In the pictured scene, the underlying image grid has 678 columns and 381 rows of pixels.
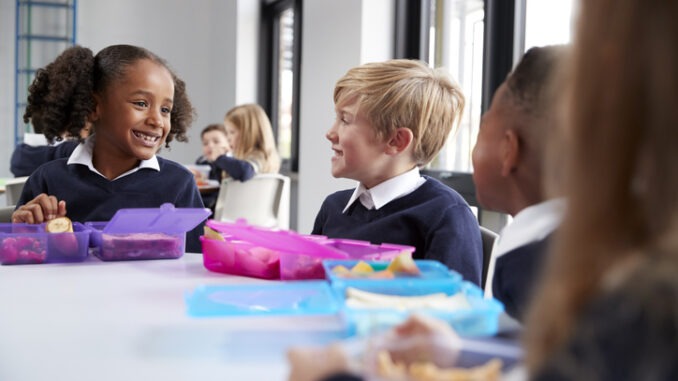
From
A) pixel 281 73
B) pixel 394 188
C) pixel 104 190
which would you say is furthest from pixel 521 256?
pixel 281 73

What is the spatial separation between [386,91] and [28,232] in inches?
32.2

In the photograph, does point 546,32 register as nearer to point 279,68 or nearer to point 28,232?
point 28,232

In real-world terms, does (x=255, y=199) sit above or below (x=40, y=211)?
below

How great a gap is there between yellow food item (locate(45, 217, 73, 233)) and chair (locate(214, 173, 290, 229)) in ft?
8.79

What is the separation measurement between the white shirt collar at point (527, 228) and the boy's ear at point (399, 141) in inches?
26.5

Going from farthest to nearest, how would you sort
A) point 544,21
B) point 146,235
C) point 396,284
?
point 544,21, point 146,235, point 396,284

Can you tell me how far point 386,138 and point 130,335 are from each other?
95 cm

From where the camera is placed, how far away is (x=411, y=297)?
0.87 metres

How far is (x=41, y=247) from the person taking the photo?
1.30m

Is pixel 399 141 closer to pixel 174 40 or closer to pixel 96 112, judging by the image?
pixel 96 112

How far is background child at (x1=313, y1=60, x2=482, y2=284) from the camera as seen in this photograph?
1.57 metres

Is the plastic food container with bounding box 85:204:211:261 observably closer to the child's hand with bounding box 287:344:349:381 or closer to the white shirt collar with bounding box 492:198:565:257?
the white shirt collar with bounding box 492:198:565:257

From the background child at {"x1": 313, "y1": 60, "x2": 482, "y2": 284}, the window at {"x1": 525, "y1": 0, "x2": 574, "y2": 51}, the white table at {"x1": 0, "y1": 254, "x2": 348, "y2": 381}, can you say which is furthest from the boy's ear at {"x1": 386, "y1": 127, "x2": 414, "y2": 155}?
the window at {"x1": 525, "y1": 0, "x2": 574, "y2": 51}

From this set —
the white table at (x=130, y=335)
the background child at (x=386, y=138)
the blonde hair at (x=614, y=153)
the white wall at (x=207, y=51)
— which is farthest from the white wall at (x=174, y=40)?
the blonde hair at (x=614, y=153)
